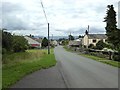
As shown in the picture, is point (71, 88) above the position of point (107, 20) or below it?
below

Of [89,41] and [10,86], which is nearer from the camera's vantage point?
[10,86]

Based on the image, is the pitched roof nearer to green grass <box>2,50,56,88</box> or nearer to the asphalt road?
green grass <box>2,50,56,88</box>

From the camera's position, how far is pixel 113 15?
7900 centimetres

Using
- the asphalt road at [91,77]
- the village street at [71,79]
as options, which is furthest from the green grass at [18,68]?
the asphalt road at [91,77]

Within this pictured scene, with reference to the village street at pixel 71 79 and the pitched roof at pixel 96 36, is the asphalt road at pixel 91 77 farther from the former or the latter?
the pitched roof at pixel 96 36

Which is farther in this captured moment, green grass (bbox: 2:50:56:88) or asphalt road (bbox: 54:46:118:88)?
green grass (bbox: 2:50:56:88)

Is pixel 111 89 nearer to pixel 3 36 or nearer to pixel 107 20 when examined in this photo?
pixel 3 36

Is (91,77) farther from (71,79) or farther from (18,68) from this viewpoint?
(18,68)

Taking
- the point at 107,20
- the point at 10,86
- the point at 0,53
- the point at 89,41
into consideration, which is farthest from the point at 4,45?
the point at 89,41

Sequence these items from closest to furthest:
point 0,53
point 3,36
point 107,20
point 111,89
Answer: point 111,89 → point 0,53 → point 3,36 → point 107,20

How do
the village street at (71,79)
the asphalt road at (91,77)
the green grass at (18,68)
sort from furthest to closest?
the green grass at (18,68)
the asphalt road at (91,77)
the village street at (71,79)

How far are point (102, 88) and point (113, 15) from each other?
225ft

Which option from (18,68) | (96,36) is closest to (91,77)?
(18,68)

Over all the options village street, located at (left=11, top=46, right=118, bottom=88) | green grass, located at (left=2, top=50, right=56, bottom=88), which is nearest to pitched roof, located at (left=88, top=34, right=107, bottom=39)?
green grass, located at (left=2, top=50, right=56, bottom=88)
